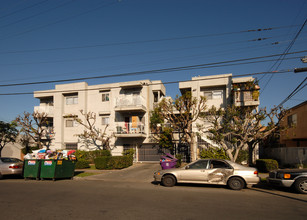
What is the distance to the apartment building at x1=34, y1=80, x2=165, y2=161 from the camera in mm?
22750

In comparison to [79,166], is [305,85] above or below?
above

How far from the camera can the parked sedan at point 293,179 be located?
9203mm

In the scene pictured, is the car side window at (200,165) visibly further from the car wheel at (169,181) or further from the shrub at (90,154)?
the shrub at (90,154)

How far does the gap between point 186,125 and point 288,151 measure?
7.43 m

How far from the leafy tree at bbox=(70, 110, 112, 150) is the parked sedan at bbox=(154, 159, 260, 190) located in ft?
43.6

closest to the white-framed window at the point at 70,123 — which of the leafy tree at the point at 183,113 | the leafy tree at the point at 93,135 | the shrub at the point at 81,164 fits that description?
the leafy tree at the point at 93,135

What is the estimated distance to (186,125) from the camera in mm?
17797

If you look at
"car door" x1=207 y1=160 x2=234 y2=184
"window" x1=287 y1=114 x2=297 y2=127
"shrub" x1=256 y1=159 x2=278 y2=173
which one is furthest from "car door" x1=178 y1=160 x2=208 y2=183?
"window" x1=287 y1=114 x2=297 y2=127

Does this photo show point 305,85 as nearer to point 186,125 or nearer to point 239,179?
point 239,179

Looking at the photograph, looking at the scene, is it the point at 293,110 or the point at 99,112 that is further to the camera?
the point at 99,112

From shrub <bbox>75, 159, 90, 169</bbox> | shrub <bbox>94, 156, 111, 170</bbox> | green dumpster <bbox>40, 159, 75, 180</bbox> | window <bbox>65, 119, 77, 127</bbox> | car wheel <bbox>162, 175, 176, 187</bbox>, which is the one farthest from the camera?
window <bbox>65, 119, 77, 127</bbox>

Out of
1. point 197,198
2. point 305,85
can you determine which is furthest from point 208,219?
point 305,85

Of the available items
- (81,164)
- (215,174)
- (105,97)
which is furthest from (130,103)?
(215,174)

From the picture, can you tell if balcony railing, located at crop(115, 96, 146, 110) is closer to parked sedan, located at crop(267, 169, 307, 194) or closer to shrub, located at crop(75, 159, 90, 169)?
shrub, located at crop(75, 159, 90, 169)
